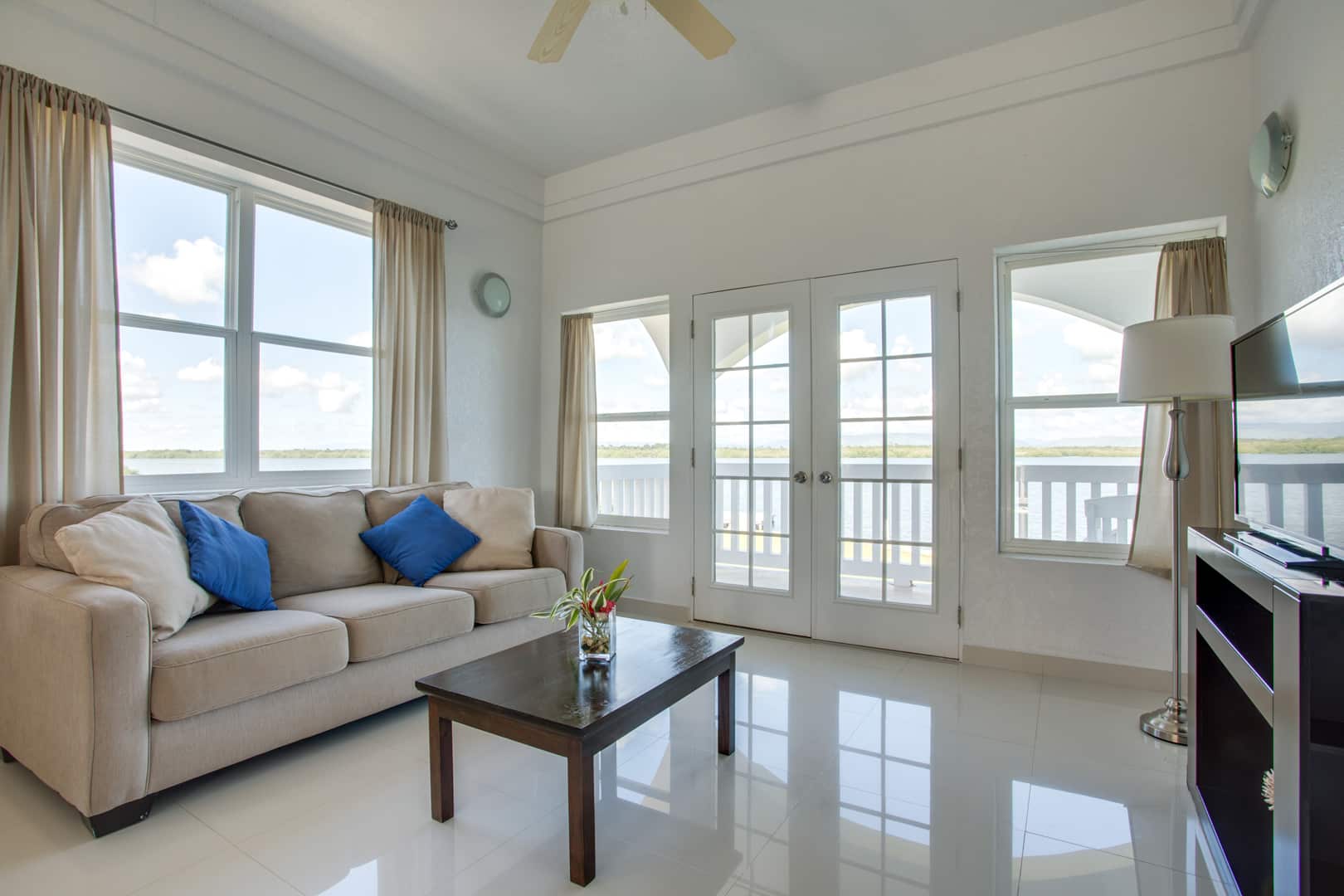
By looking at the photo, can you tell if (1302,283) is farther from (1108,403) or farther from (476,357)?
(476,357)

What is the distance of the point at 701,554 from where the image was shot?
4.11m

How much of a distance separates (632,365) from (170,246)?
262cm

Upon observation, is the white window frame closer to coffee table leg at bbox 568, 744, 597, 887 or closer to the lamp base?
the lamp base

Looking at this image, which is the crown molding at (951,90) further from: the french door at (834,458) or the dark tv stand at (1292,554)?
the dark tv stand at (1292,554)

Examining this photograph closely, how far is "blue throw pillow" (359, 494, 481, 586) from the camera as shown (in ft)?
10.3

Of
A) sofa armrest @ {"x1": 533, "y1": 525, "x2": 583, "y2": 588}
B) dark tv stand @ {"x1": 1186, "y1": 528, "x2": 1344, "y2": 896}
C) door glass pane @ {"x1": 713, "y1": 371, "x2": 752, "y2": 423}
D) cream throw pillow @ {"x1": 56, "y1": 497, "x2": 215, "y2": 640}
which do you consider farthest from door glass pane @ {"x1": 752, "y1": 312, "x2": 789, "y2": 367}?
cream throw pillow @ {"x1": 56, "y1": 497, "x2": 215, "y2": 640}

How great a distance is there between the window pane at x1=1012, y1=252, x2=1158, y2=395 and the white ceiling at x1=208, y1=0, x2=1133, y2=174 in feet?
3.78

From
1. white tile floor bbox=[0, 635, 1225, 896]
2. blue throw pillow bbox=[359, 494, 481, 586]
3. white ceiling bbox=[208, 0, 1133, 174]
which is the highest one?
white ceiling bbox=[208, 0, 1133, 174]

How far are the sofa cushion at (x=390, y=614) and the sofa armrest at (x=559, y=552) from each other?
640 mm

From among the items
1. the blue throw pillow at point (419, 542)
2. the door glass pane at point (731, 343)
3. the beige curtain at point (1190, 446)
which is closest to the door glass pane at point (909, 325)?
the door glass pane at point (731, 343)

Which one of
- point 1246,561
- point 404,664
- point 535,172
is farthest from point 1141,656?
point 535,172

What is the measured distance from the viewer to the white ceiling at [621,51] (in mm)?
2932

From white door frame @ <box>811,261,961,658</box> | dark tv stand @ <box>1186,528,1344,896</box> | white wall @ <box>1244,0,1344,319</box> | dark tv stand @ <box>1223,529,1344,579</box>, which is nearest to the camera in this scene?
dark tv stand @ <box>1186,528,1344,896</box>

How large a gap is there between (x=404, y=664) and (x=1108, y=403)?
3.42 metres
